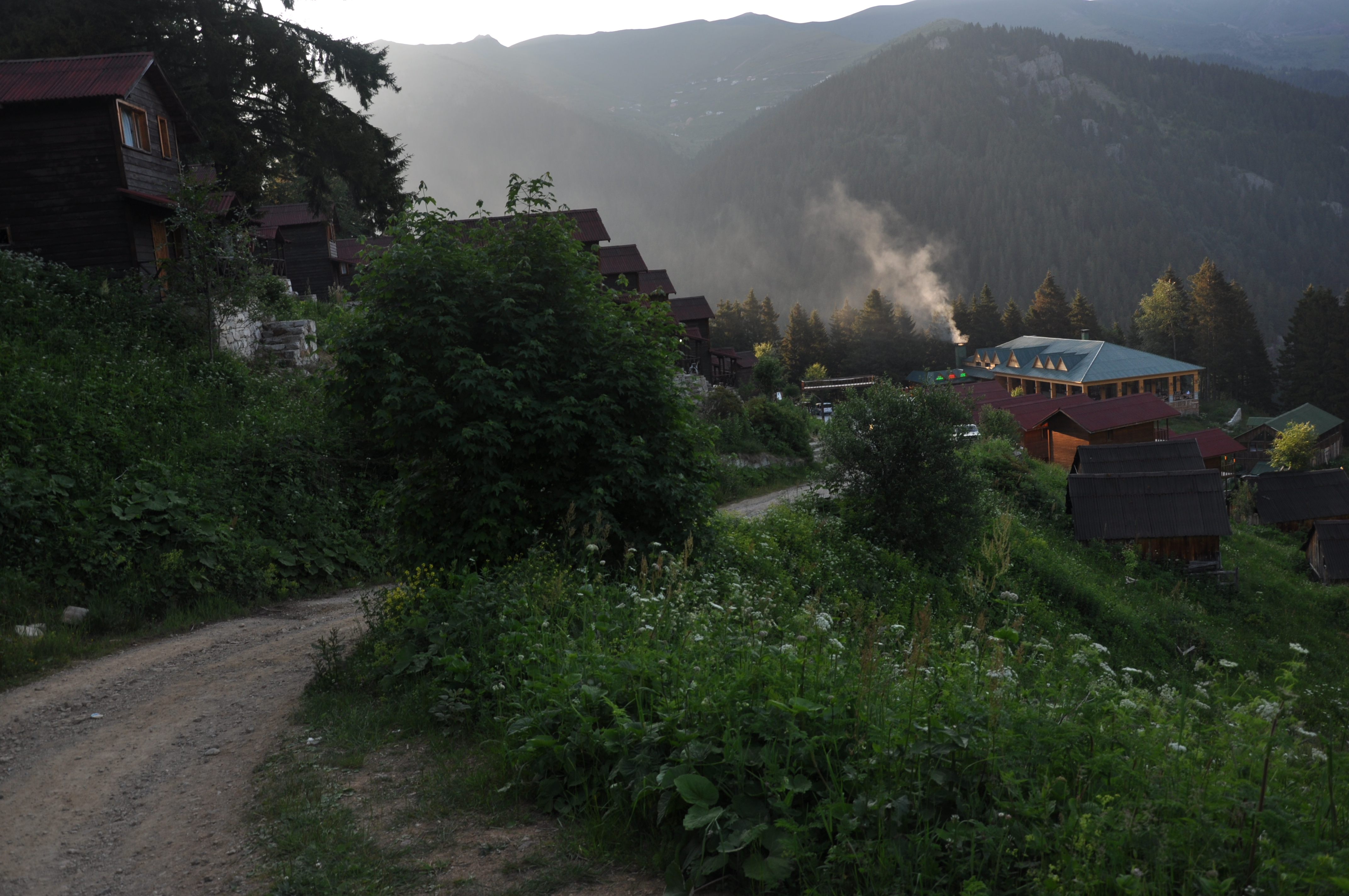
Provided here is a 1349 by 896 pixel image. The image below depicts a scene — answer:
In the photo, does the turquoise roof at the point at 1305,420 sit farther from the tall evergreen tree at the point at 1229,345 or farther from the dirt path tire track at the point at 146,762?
the dirt path tire track at the point at 146,762

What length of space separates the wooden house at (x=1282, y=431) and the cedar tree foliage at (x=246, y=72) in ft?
243

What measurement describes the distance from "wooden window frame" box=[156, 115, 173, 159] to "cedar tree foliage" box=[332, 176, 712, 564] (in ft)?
65.9

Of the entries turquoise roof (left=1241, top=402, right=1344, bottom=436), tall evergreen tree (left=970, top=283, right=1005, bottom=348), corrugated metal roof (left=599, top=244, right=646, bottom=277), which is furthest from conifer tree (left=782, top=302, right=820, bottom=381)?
corrugated metal roof (left=599, top=244, right=646, bottom=277)

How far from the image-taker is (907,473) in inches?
900

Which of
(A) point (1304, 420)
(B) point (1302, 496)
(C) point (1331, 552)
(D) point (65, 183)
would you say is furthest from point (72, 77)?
(A) point (1304, 420)

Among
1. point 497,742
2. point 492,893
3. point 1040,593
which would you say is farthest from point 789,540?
point 492,893

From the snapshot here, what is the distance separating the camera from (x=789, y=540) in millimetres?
19328

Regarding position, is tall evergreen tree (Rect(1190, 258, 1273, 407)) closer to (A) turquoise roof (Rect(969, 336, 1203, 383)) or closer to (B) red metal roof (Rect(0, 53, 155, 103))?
(A) turquoise roof (Rect(969, 336, 1203, 383))

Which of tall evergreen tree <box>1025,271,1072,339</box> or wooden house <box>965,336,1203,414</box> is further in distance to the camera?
tall evergreen tree <box>1025,271,1072,339</box>

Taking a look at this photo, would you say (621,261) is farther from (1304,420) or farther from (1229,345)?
(1229,345)

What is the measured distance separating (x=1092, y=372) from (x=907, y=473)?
2825 inches

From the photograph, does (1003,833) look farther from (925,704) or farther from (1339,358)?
(1339,358)

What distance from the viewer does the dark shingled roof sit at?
40188 mm

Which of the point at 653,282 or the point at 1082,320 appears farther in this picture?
the point at 1082,320
